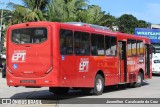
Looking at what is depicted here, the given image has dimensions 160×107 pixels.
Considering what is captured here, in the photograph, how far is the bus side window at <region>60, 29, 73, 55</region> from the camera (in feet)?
49.1

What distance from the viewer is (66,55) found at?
1514cm

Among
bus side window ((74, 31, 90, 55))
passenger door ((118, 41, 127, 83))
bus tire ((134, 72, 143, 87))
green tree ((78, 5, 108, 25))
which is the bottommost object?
bus tire ((134, 72, 143, 87))

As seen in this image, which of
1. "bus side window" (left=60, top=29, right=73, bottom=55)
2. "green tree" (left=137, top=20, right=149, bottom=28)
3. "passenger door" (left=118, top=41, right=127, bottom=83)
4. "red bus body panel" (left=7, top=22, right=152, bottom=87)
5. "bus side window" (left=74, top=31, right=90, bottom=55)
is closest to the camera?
"red bus body panel" (left=7, top=22, right=152, bottom=87)

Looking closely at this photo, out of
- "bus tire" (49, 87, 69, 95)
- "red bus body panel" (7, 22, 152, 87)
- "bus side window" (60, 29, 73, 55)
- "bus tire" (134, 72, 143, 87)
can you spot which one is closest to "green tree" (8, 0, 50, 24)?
"bus tire" (134, 72, 143, 87)

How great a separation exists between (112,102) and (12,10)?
29854 millimetres

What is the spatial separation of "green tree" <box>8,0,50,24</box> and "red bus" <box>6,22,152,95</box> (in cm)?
2277

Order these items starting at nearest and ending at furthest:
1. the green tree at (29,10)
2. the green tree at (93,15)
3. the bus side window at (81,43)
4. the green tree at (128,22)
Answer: the bus side window at (81,43) → the green tree at (93,15) → the green tree at (29,10) → the green tree at (128,22)

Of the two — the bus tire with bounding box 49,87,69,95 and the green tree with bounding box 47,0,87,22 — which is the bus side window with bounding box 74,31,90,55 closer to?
the bus tire with bounding box 49,87,69,95

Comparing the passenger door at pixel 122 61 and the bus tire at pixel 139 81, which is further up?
the passenger door at pixel 122 61

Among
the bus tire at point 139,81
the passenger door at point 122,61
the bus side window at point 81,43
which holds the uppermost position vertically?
the bus side window at point 81,43

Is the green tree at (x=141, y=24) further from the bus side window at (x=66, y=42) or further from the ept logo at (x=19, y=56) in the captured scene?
the ept logo at (x=19, y=56)

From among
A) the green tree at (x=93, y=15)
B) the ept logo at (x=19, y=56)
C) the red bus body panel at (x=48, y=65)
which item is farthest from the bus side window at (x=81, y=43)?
the green tree at (x=93, y=15)

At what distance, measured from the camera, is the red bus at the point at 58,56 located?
14703mm

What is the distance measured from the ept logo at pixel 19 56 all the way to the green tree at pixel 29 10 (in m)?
24.4
